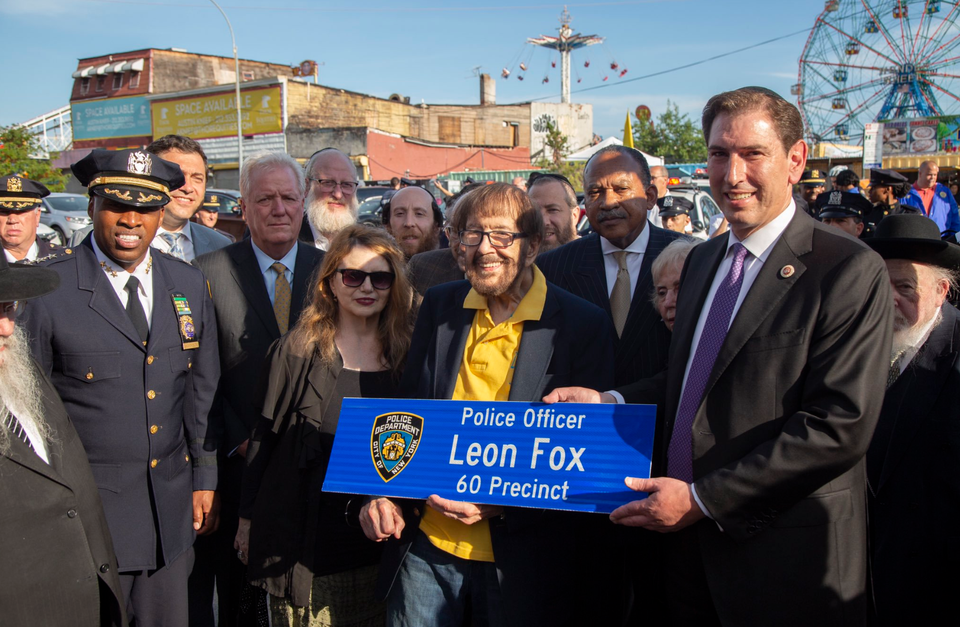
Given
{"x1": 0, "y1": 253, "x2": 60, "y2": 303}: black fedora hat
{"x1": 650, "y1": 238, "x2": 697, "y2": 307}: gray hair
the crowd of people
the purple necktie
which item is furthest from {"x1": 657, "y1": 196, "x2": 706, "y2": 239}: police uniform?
{"x1": 0, "y1": 253, "x2": 60, "y2": 303}: black fedora hat

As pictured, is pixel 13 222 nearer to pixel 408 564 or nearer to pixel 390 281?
pixel 390 281

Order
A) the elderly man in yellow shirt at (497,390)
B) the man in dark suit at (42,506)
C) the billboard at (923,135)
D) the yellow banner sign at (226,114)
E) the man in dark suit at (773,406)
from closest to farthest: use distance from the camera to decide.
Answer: the man in dark suit at (773,406), the man in dark suit at (42,506), the elderly man in yellow shirt at (497,390), the billboard at (923,135), the yellow banner sign at (226,114)

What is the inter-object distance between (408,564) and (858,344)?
5.83 ft

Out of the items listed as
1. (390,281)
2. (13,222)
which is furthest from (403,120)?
(390,281)

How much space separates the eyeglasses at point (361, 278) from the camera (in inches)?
119

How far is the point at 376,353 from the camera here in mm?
3094

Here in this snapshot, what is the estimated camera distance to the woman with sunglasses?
9.24 feet

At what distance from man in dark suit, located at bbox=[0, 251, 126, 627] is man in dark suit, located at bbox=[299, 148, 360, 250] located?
2.76 metres

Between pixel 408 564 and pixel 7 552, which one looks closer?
pixel 7 552

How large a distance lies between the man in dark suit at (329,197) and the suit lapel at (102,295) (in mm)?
2163

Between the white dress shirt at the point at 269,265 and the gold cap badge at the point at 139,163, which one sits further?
the white dress shirt at the point at 269,265

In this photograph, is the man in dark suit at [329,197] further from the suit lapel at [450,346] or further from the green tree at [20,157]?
the green tree at [20,157]

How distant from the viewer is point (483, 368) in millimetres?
2619

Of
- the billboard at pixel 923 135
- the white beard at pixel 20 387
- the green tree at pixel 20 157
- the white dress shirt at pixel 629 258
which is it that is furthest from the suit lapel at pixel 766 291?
the billboard at pixel 923 135
